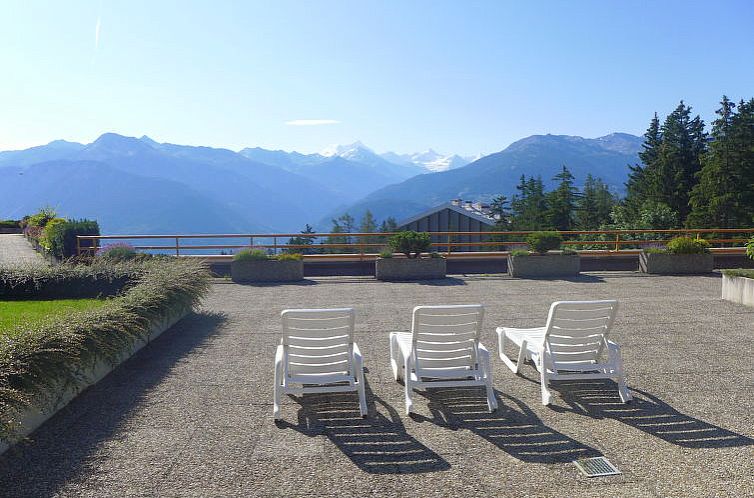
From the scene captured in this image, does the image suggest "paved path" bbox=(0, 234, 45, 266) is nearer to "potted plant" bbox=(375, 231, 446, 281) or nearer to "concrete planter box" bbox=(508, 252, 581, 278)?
"potted plant" bbox=(375, 231, 446, 281)

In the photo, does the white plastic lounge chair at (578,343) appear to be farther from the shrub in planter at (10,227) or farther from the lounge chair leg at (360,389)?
the shrub in planter at (10,227)

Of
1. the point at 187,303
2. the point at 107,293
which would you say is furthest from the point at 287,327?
the point at 107,293

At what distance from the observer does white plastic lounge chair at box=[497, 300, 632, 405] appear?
5.13 metres

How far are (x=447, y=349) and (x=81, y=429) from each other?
3.07 meters

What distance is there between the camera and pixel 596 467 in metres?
3.84

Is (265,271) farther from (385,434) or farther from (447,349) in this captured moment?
(385,434)

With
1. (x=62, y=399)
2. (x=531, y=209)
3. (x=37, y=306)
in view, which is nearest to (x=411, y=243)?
(x=37, y=306)

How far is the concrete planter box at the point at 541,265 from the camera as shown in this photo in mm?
13938

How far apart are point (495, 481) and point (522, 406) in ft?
4.78

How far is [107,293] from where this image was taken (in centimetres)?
993

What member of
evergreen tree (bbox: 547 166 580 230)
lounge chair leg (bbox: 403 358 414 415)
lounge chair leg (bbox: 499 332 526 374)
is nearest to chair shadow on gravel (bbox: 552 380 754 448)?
lounge chair leg (bbox: 499 332 526 374)

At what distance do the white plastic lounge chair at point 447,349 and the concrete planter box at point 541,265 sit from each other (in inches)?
363

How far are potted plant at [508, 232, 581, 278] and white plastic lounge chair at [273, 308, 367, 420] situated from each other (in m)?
9.76

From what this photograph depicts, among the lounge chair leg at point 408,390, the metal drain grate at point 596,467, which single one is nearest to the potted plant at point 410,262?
the lounge chair leg at point 408,390
